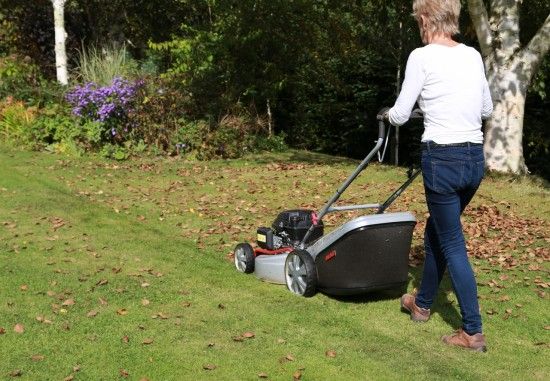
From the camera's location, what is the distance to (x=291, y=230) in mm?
5824

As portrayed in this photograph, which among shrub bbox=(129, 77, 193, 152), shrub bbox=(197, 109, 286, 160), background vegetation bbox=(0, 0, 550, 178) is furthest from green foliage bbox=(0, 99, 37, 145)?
shrub bbox=(197, 109, 286, 160)

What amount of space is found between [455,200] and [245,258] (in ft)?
7.31

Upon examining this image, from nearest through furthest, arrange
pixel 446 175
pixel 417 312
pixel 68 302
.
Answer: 1. pixel 446 175
2. pixel 417 312
3. pixel 68 302

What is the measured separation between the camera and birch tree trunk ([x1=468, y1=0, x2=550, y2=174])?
1074 cm

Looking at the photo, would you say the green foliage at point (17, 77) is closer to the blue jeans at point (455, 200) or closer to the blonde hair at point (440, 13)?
the blonde hair at point (440, 13)

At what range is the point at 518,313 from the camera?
17.5 ft

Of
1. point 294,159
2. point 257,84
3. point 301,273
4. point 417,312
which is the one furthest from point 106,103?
point 417,312

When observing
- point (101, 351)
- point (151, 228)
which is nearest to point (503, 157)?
point (151, 228)

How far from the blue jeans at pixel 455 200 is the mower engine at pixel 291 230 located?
1.33m

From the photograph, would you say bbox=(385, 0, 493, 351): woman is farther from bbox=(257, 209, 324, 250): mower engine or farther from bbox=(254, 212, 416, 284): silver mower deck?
bbox=(257, 209, 324, 250): mower engine

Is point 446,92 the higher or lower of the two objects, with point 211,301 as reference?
higher

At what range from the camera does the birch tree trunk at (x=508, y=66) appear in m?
10.7

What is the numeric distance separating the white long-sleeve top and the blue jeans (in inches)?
3.6

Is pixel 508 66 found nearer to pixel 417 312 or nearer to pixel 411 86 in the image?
pixel 417 312
